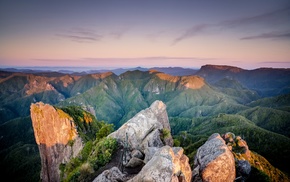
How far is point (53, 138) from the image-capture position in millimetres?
84250

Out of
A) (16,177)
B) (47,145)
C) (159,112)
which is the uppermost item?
(159,112)

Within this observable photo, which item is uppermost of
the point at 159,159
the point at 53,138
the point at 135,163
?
the point at 159,159

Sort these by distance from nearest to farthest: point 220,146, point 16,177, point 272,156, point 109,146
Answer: point 220,146 → point 109,146 → point 272,156 → point 16,177

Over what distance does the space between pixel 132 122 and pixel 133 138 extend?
184 inches

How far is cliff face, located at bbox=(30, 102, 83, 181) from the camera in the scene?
3194 inches

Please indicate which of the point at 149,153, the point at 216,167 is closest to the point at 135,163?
the point at 149,153

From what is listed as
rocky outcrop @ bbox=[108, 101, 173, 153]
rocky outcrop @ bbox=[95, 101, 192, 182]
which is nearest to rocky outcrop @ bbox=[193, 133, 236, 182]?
rocky outcrop @ bbox=[95, 101, 192, 182]

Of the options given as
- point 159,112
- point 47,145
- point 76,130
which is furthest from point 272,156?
point 47,145

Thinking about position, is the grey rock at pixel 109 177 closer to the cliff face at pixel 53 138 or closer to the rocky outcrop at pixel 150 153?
the rocky outcrop at pixel 150 153

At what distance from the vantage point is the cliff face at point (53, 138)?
81125 millimetres

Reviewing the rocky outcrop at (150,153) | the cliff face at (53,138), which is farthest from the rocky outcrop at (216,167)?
the cliff face at (53,138)

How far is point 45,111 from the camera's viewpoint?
8650 centimetres

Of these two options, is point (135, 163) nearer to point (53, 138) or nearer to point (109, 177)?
point (109, 177)

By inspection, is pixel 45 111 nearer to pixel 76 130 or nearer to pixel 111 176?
pixel 76 130
